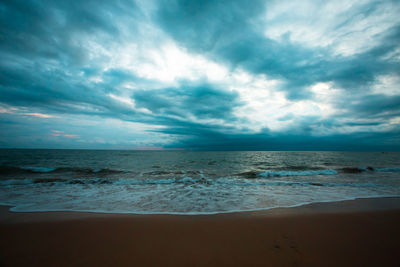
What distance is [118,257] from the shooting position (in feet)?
9.73

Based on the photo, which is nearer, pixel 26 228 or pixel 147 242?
pixel 147 242

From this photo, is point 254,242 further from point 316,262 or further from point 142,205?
point 142,205

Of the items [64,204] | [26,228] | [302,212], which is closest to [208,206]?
[302,212]

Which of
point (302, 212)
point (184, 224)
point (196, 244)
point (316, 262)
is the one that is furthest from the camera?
point (302, 212)

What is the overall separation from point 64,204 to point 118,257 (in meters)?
5.11

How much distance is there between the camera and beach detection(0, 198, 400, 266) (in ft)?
9.58

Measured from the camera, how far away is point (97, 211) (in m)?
5.38

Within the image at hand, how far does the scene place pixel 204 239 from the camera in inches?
141

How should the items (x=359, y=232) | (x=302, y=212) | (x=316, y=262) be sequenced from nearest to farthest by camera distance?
(x=316, y=262), (x=359, y=232), (x=302, y=212)

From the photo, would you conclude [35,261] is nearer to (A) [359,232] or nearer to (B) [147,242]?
(B) [147,242]

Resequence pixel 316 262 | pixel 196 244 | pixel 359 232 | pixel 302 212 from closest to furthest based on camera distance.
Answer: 1. pixel 316 262
2. pixel 196 244
3. pixel 359 232
4. pixel 302 212

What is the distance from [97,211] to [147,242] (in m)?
3.08

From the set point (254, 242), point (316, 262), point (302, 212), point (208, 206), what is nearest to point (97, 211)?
point (208, 206)

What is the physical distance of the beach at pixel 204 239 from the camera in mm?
2920
